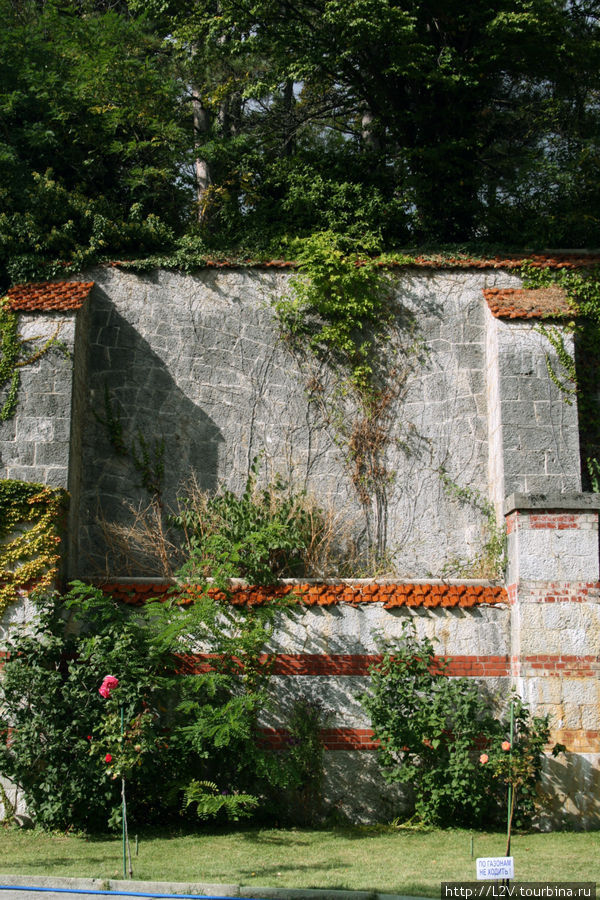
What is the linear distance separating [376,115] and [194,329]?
5143 mm

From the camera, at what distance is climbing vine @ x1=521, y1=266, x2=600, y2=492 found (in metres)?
10.1

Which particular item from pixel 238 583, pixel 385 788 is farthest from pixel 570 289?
pixel 385 788

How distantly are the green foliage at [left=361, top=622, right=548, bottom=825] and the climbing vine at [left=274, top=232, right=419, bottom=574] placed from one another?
2809mm

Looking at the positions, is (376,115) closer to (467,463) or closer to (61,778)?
(467,463)

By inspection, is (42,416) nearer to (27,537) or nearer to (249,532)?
(27,537)

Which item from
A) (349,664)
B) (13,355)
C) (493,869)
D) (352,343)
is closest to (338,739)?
(349,664)

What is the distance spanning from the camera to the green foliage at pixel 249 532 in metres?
8.37

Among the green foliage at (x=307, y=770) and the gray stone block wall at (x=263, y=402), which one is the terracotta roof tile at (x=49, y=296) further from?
the green foliage at (x=307, y=770)

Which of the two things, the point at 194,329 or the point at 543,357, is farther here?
the point at 194,329

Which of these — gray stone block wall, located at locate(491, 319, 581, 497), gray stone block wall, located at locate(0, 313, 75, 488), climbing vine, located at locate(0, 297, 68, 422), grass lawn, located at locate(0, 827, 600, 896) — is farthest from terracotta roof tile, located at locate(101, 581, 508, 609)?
climbing vine, located at locate(0, 297, 68, 422)

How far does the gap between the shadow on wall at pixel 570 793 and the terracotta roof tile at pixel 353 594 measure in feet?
5.22

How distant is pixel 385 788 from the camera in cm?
820

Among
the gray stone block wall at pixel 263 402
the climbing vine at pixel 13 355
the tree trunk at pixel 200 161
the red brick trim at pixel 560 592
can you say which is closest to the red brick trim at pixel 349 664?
the red brick trim at pixel 560 592

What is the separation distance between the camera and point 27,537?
27.5 feet
